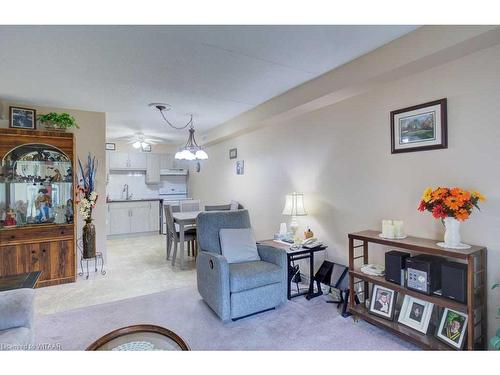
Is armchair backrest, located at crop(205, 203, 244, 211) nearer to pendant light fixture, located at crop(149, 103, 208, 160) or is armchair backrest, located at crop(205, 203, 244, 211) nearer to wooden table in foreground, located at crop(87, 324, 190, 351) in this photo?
pendant light fixture, located at crop(149, 103, 208, 160)

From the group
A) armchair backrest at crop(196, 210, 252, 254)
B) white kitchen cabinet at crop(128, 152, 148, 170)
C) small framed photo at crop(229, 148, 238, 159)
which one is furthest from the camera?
white kitchen cabinet at crop(128, 152, 148, 170)

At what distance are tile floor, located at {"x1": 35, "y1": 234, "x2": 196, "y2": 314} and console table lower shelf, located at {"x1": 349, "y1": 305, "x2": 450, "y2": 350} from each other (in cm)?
208

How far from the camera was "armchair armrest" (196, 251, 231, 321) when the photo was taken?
2422 millimetres

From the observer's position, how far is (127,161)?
6.77 metres

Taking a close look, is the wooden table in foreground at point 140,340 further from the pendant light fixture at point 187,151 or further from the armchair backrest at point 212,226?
the pendant light fixture at point 187,151

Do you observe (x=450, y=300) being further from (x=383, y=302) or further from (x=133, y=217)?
(x=133, y=217)

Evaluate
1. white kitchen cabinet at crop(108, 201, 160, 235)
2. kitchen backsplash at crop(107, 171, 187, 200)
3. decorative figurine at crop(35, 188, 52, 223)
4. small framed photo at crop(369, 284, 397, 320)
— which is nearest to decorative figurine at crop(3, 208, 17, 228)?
decorative figurine at crop(35, 188, 52, 223)

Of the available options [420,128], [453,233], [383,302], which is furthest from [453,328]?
[420,128]

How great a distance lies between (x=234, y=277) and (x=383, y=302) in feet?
4.40

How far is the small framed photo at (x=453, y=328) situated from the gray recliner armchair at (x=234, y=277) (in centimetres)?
132

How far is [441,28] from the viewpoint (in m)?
1.85

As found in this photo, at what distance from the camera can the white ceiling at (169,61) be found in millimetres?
1979

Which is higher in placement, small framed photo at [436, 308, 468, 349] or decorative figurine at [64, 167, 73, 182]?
decorative figurine at [64, 167, 73, 182]

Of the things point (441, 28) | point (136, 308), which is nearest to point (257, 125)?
point (441, 28)
